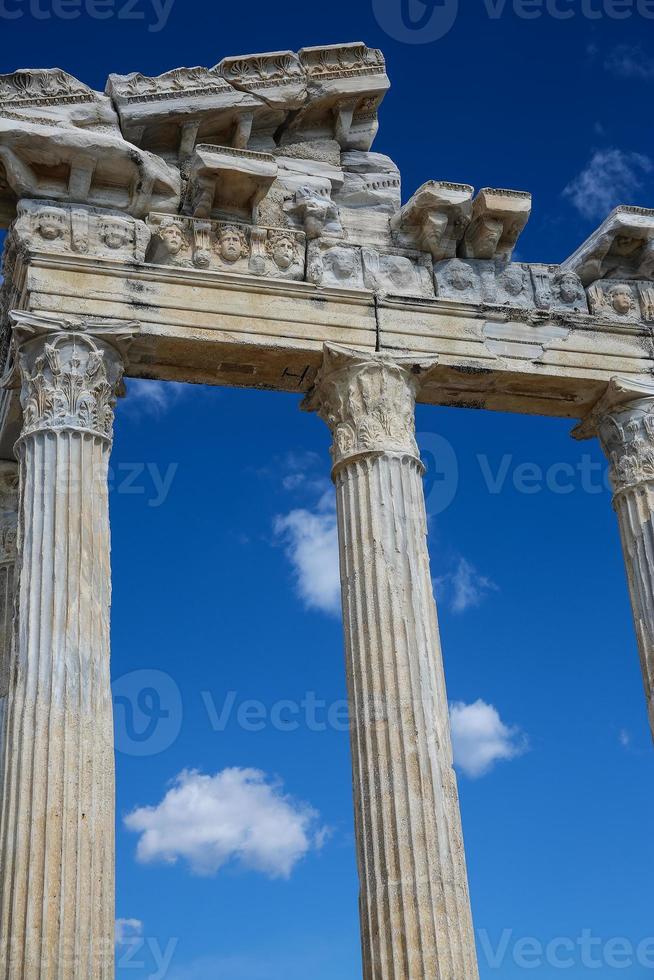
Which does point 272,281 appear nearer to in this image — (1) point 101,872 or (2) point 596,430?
(2) point 596,430

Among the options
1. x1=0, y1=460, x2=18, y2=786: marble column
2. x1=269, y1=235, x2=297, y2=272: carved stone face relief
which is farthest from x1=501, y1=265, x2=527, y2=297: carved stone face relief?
x1=0, y1=460, x2=18, y2=786: marble column

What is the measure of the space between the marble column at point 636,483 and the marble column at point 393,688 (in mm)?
3606

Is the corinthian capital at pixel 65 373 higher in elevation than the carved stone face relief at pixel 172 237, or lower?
lower

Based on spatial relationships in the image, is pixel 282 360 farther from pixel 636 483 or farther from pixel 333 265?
pixel 636 483

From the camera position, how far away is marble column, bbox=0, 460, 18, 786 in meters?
20.7

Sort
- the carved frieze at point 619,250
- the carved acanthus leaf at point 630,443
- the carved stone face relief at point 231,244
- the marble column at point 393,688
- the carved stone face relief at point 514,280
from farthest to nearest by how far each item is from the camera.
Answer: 1. the carved frieze at point 619,250
2. the carved stone face relief at point 514,280
3. the carved acanthus leaf at point 630,443
4. the carved stone face relief at point 231,244
5. the marble column at point 393,688

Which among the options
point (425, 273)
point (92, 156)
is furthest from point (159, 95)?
point (425, 273)

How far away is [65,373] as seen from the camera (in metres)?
17.9

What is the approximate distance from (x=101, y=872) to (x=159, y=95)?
1155 cm

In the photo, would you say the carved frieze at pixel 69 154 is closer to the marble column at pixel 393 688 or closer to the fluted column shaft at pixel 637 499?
the marble column at pixel 393 688

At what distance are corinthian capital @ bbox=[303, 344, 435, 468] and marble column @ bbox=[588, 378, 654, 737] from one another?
3419 millimetres

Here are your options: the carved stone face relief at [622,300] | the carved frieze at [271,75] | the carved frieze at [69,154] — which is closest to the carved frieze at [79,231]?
the carved frieze at [69,154]

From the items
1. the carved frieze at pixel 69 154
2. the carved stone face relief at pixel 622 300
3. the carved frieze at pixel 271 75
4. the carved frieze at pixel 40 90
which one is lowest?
the carved stone face relief at pixel 622 300

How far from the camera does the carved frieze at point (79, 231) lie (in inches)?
735
